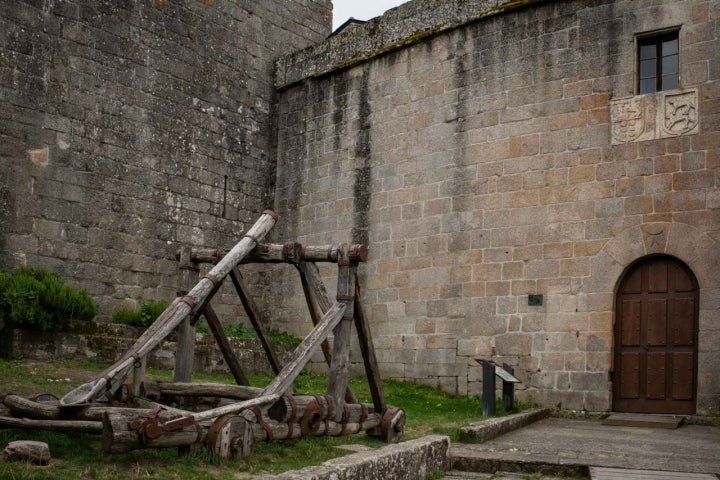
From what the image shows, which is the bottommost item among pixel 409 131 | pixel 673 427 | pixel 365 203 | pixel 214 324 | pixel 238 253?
pixel 673 427

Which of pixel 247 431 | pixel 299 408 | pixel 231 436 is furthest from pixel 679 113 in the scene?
pixel 231 436

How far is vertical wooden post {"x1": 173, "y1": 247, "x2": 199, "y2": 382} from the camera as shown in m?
6.83

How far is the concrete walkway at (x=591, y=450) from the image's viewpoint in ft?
19.9

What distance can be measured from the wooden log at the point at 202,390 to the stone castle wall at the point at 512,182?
199 inches

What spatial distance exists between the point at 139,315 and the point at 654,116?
7019 mm

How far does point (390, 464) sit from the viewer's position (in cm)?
501

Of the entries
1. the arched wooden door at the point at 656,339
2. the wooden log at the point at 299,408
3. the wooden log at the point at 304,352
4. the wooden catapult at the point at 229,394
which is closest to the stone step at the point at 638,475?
the wooden catapult at the point at 229,394

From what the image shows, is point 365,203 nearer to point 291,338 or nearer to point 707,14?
point 291,338

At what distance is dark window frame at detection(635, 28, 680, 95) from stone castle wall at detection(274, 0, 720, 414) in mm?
134

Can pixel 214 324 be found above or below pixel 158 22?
below

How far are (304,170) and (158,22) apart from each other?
10.5ft

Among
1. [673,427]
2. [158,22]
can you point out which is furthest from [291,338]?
[673,427]

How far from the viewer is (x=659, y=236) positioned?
9750 mm

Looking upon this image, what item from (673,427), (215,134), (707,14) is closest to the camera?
(673,427)
